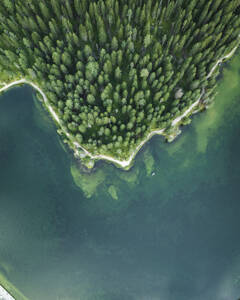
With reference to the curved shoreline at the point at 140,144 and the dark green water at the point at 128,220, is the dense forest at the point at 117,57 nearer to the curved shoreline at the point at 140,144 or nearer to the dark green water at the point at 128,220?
the curved shoreline at the point at 140,144

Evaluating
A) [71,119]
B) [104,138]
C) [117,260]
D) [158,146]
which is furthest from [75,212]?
[158,146]

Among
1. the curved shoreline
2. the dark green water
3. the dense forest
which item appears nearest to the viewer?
the dense forest

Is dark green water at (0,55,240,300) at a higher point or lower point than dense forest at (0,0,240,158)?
lower

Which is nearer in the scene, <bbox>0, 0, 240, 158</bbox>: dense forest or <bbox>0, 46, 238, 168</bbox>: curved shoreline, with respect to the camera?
<bbox>0, 0, 240, 158</bbox>: dense forest

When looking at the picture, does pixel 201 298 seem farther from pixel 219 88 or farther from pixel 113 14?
pixel 113 14

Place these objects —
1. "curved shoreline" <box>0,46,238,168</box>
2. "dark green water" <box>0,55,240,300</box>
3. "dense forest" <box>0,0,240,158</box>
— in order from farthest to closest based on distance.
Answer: "dark green water" <box>0,55,240,300</box> → "curved shoreline" <box>0,46,238,168</box> → "dense forest" <box>0,0,240,158</box>

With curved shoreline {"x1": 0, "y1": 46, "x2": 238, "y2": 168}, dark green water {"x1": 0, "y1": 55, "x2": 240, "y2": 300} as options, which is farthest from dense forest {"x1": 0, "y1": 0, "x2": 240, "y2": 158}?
dark green water {"x1": 0, "y1": 55, "x2": 240, "y2": 300}

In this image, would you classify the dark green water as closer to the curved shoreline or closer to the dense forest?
the curved shoreline
